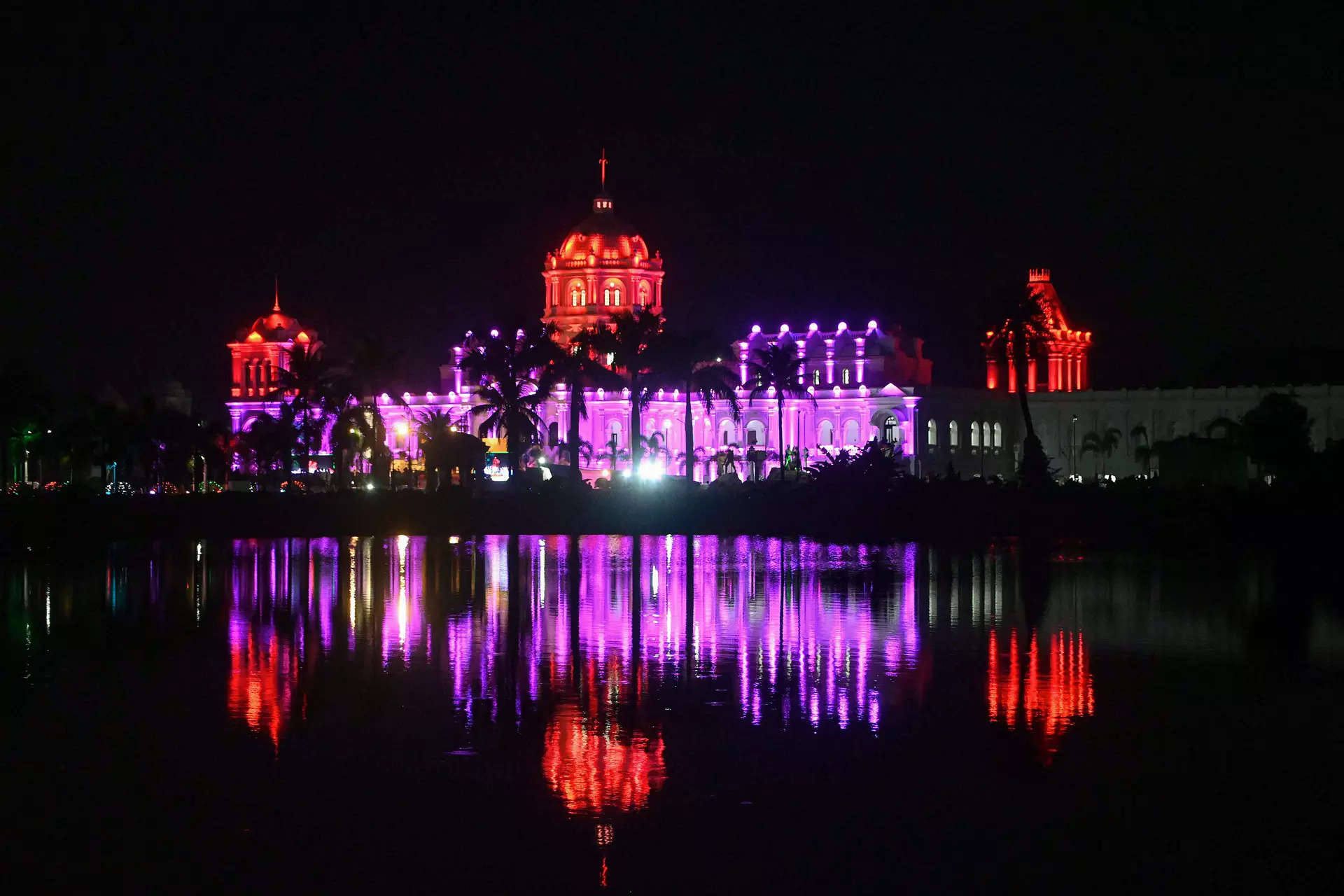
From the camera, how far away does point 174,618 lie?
3638cm

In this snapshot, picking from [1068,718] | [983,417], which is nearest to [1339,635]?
[1068,718]

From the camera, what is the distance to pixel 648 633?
1321 inches

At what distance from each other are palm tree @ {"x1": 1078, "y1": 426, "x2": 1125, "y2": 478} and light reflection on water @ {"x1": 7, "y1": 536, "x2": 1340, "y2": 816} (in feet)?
243

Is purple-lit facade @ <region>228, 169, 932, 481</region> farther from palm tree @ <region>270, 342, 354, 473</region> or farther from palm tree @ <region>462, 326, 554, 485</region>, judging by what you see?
palm tree @ <region>462, 326, 554, 485</region>

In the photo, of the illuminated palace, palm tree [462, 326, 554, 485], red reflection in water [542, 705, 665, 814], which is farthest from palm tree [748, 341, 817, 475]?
red reflection in water [542, 705, 665, 814]

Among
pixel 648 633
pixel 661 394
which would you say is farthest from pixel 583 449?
pixel 648 633

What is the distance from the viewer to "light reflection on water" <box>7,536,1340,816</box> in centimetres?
2456

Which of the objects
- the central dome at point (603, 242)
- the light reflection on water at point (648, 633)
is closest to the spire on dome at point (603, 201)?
the central dome at point (603, 242)

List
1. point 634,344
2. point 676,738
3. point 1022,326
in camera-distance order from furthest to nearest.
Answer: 1. point 634,344
2. point 1022,326
3. point 676,738

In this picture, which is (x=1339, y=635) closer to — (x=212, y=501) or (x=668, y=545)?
(x=668, y=545)

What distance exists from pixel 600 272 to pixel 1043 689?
4463 inches

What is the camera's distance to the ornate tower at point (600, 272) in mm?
138750

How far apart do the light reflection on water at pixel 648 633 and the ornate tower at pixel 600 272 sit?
279 feet

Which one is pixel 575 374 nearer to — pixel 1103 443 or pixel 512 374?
pixel 512 374
